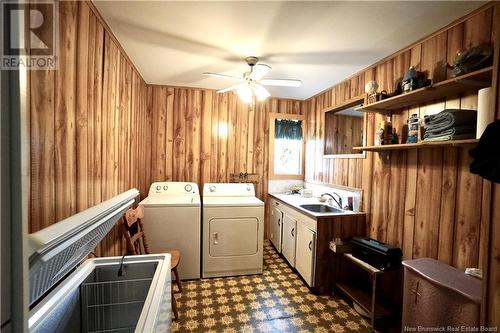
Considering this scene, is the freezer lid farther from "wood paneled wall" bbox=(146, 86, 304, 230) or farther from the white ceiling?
"wood paneled wall" bbox=(146, 86, 304, 230)

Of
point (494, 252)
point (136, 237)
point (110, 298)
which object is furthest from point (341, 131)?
point (110, 298)

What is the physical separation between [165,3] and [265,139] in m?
2.46

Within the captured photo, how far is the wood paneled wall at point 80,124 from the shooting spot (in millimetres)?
1037

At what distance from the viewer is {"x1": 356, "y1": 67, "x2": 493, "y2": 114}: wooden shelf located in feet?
4.44

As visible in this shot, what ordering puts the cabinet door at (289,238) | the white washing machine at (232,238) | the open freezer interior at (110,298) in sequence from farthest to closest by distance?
1. the cabinet door at (289,238)
2. the white washing machine at (232,238)
3. the open freezer interior at (110,298)

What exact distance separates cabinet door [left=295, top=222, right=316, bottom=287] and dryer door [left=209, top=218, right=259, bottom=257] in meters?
0.53

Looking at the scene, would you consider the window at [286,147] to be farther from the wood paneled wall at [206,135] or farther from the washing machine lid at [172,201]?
the washing machine lid at [172,201]

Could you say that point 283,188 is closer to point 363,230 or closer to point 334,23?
point 363,230

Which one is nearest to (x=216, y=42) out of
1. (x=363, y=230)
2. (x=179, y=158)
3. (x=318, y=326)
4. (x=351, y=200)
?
(x=179, y=158)

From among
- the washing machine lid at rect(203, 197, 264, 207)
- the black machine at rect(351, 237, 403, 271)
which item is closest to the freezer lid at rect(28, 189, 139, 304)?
the washing machine lid at rect(203, 197, 264, 207)

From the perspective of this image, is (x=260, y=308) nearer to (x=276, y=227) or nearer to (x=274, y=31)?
(x=276, y=227)

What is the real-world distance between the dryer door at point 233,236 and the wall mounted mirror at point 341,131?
1.51 meters

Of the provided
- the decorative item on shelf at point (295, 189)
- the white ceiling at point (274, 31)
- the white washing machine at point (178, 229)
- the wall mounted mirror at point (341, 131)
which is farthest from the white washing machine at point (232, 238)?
the white ceiling at point (274, 31)

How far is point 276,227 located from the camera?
335 centimetres
